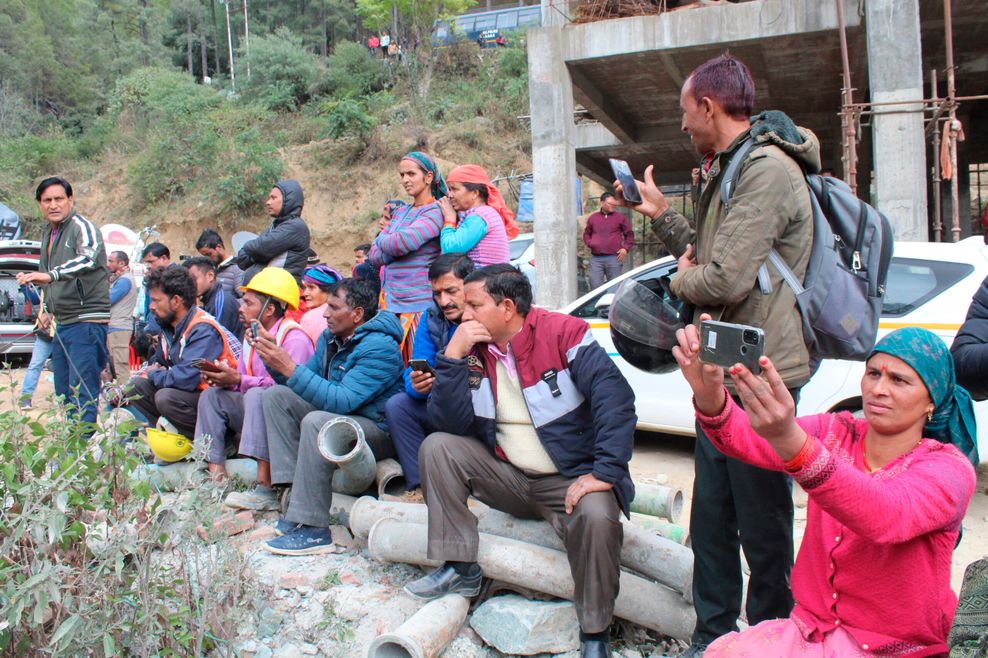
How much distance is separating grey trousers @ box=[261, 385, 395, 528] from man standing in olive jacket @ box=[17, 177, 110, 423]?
2.10 meters

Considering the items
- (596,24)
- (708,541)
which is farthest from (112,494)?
(596,24)

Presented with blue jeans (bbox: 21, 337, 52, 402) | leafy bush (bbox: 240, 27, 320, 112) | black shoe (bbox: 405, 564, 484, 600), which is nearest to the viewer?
black shoe (bbox: 405, 564, 484, 600)

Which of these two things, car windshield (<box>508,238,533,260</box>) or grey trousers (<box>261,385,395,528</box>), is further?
car windshield (<box>508,238,533,260</box>)

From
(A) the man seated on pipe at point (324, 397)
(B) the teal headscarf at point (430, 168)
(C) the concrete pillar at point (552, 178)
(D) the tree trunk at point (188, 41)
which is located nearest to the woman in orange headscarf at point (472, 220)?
(B) the teal headscarf at point (430, 168)

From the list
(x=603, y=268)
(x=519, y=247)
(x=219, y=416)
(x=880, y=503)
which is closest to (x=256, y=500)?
(x=219, y=416)

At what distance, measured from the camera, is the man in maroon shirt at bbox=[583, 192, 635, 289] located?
456 inches

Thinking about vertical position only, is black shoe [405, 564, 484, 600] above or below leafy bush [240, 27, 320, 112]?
below

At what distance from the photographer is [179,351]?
518cm

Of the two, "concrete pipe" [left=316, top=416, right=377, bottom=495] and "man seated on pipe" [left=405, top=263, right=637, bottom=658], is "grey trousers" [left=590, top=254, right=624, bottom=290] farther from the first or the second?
"man seated on pipe" [left=405, top=263, right=637, bottom=658]

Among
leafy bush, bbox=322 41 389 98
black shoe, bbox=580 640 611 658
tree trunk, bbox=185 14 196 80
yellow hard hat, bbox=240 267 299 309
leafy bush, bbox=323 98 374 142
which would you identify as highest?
tree trunk, bbox=185 14 196 80

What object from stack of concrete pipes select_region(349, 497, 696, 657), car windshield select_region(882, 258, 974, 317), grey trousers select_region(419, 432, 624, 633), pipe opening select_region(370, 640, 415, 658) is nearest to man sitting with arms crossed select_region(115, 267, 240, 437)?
stack of concrete pipes select_region(349, 497, 696, 657)

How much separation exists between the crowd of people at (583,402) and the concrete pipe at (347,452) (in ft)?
0.26

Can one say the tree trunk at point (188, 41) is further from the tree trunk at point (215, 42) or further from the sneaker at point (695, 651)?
the sneaker at point (695, 651)

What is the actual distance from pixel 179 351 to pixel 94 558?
9.15 feet
